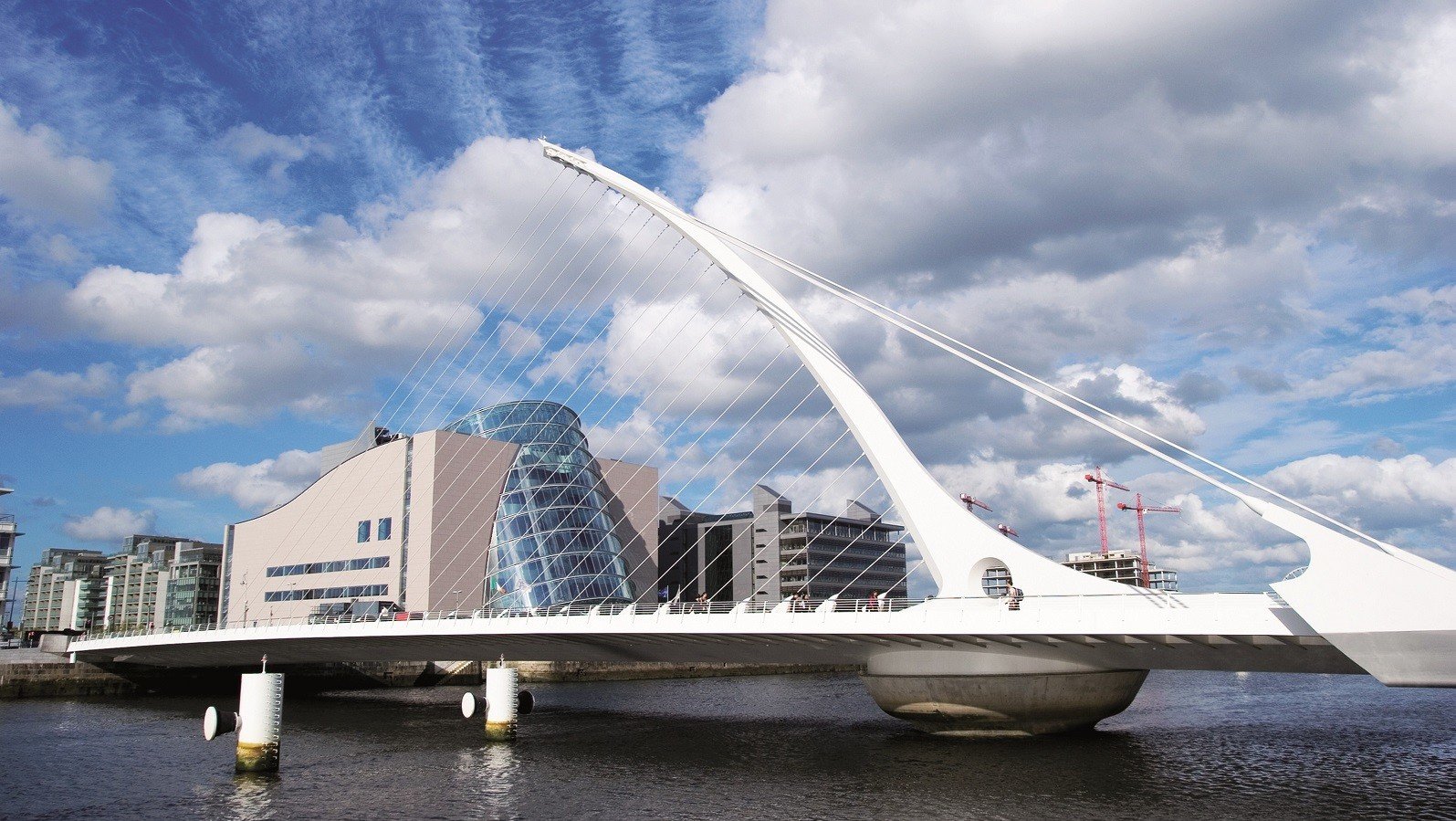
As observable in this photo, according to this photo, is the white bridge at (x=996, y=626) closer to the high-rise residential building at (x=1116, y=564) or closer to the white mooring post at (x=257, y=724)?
the white mooring post at (x=257, y=724)

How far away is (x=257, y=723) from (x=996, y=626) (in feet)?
61.8

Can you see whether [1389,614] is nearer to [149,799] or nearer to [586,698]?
[149,799]

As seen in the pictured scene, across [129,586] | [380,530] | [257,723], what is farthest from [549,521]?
[129,586]

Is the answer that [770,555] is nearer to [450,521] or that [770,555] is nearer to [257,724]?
[450,521]

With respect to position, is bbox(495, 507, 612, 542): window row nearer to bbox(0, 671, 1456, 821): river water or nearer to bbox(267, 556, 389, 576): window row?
bbox(267, 556, 389, 576): window row

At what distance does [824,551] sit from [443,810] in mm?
108762

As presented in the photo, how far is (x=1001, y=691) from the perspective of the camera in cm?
2909

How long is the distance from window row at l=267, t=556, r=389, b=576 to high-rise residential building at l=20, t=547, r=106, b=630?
109316mm

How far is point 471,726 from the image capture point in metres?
38.2

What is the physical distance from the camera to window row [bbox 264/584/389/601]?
74750 millimetres

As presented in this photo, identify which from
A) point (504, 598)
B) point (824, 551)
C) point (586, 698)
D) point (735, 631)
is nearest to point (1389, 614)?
point (735, 631)

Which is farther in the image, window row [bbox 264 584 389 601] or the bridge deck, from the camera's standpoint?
window row [bbox 264 584 389 601]

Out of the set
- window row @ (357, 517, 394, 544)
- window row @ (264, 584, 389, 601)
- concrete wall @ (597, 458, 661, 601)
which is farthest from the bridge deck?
concrete wall @ (597, 458, 661, 601)

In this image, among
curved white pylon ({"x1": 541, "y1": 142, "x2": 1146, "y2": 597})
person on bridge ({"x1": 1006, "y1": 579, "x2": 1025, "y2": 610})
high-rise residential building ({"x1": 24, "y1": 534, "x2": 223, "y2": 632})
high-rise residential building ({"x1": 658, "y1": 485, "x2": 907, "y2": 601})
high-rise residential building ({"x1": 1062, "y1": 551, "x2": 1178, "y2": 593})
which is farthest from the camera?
high-rise residential building ({"x1": 1062, "y1": 551, "x2": 1178, "y2": 593})
